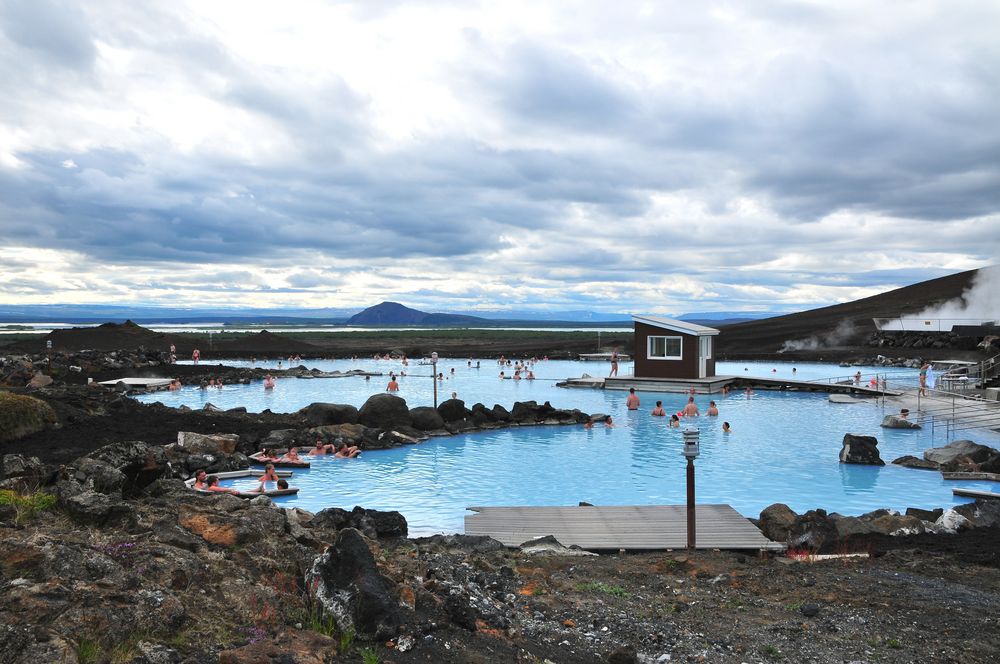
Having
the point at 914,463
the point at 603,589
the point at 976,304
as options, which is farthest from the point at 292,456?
the point at 976,304

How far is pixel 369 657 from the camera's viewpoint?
512cm

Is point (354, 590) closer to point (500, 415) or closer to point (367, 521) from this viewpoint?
point (367, 521)

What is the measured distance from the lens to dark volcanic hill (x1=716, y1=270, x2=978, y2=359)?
60994 mm

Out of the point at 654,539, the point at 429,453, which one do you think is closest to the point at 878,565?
the point at 654,539

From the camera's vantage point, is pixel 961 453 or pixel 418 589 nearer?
pixel 418 589

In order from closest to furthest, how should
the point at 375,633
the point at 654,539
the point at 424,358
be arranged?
the point at 375,633 < the point at 654,539 < the point at 424,358

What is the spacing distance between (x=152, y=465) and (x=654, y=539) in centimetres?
693

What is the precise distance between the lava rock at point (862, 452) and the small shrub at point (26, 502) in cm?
1869

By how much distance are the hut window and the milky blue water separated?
333cm

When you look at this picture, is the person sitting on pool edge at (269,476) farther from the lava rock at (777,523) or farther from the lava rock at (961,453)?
the lava rock at (961,453)

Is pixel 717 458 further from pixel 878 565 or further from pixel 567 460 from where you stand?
pixel 878 565

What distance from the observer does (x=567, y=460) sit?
70.2ft

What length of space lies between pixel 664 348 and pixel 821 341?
106ft

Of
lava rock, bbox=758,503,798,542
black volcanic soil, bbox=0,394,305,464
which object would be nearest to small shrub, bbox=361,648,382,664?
lava rock, bbox=758,503,798,542
